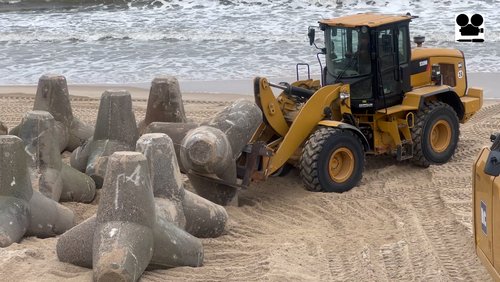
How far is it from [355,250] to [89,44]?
1389cm

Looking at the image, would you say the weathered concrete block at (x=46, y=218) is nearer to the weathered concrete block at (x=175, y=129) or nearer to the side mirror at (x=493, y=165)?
the weathered concrete block at (x=175, y=129)

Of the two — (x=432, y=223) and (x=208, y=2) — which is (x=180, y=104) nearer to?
(x=432, y=223)

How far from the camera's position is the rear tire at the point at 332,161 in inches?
365

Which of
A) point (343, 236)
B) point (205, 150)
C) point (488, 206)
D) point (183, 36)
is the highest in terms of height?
point (488, 206)

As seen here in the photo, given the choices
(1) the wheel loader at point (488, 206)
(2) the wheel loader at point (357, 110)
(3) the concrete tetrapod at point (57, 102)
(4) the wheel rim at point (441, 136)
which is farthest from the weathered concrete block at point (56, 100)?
(1) the wheel loader at point (488, 206)

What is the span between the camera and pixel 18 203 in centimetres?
741

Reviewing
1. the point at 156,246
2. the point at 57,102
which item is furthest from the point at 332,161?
the point at 156,246

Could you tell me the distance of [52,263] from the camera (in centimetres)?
679

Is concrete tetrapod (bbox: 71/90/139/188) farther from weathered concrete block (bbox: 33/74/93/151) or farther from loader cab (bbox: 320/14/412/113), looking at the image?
A: loader cab (bbox: 320/14/412/113)

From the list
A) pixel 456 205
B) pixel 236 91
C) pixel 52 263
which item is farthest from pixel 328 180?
pixel 236 91

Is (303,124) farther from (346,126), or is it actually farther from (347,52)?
(347,52)

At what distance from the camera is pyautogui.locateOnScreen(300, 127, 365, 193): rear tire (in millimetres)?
9281

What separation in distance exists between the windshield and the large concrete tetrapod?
66.9 inches

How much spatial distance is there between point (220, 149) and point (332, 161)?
1633 mm
